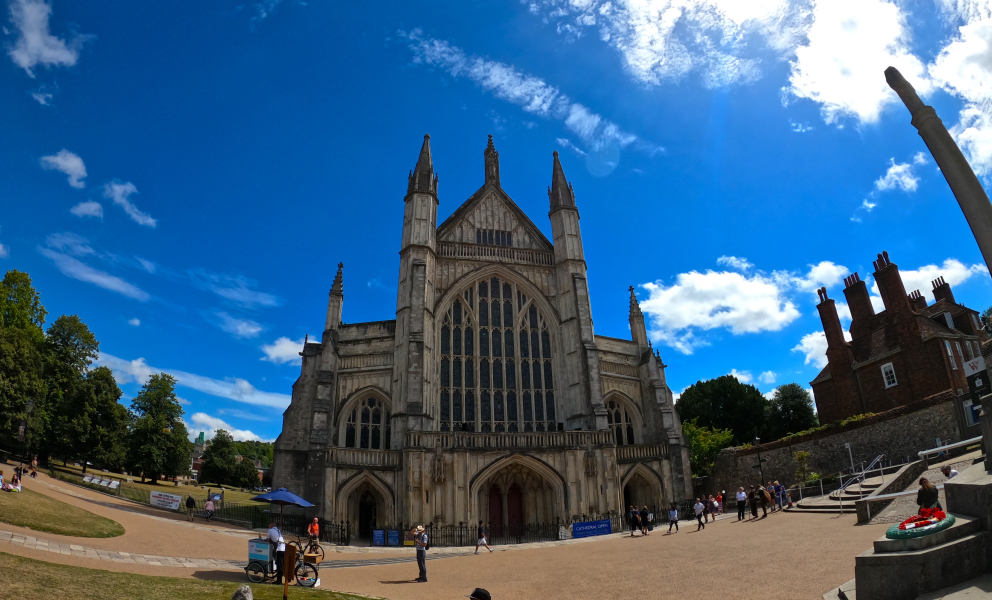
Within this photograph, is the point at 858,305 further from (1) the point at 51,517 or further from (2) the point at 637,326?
(1) the point at 51,517

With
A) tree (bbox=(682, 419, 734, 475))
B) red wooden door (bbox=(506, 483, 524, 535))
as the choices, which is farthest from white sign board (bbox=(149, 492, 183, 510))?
tree (bbox=(682, 419, 734, 475))

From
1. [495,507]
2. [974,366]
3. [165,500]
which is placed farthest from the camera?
[495,507]

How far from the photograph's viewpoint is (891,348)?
31406mm

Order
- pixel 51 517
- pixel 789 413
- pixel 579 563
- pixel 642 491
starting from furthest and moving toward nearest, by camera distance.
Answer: pixel 789 413 < pixel 642 491 < pixel 51 517 < pixel 579 563

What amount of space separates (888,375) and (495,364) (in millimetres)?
22251

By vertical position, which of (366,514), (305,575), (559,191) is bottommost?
(305,575)

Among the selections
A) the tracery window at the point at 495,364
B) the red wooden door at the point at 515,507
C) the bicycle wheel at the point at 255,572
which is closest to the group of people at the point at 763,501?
the red wooden door at the point at 515,507

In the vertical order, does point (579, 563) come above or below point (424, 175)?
below

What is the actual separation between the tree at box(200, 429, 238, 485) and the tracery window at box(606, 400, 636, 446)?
54846mm

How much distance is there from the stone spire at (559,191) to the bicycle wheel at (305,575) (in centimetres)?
2955

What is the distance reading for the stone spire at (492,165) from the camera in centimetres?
3898

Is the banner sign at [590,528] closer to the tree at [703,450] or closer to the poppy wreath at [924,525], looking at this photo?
the tree at [703,450]

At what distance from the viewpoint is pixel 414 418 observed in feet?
93.8

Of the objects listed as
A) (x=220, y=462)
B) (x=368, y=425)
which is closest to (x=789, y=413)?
(x=368, y=425)
